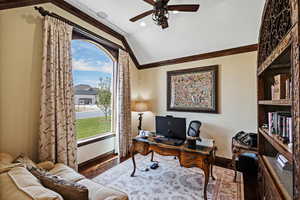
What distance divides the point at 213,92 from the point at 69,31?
3193mm

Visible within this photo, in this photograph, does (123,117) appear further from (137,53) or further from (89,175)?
(137,53)

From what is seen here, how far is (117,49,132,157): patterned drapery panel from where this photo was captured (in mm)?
3465

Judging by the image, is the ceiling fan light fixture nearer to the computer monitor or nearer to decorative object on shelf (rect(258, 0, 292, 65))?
decorative object on shelf (rect(258, 0, 292, 65))

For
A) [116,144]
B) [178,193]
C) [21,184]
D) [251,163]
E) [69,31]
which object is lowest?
[178,193]

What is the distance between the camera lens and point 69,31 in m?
2.39

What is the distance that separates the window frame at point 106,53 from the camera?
284 cm

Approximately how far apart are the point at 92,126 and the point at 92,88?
0.90 metres

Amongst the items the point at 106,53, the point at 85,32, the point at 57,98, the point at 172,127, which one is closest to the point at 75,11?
the point at 85,32

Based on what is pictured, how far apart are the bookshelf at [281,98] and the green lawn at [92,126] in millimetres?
3124

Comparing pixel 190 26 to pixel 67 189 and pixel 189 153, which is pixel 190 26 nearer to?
pixel 189 153

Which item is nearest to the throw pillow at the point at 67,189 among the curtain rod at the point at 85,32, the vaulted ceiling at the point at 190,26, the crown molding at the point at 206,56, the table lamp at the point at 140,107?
the curtain rod at the point at 85,32

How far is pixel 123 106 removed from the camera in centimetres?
353

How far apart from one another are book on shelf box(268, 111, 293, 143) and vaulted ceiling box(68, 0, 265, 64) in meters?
2.11

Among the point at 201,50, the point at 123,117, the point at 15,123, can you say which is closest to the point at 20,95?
the point at 15,123
